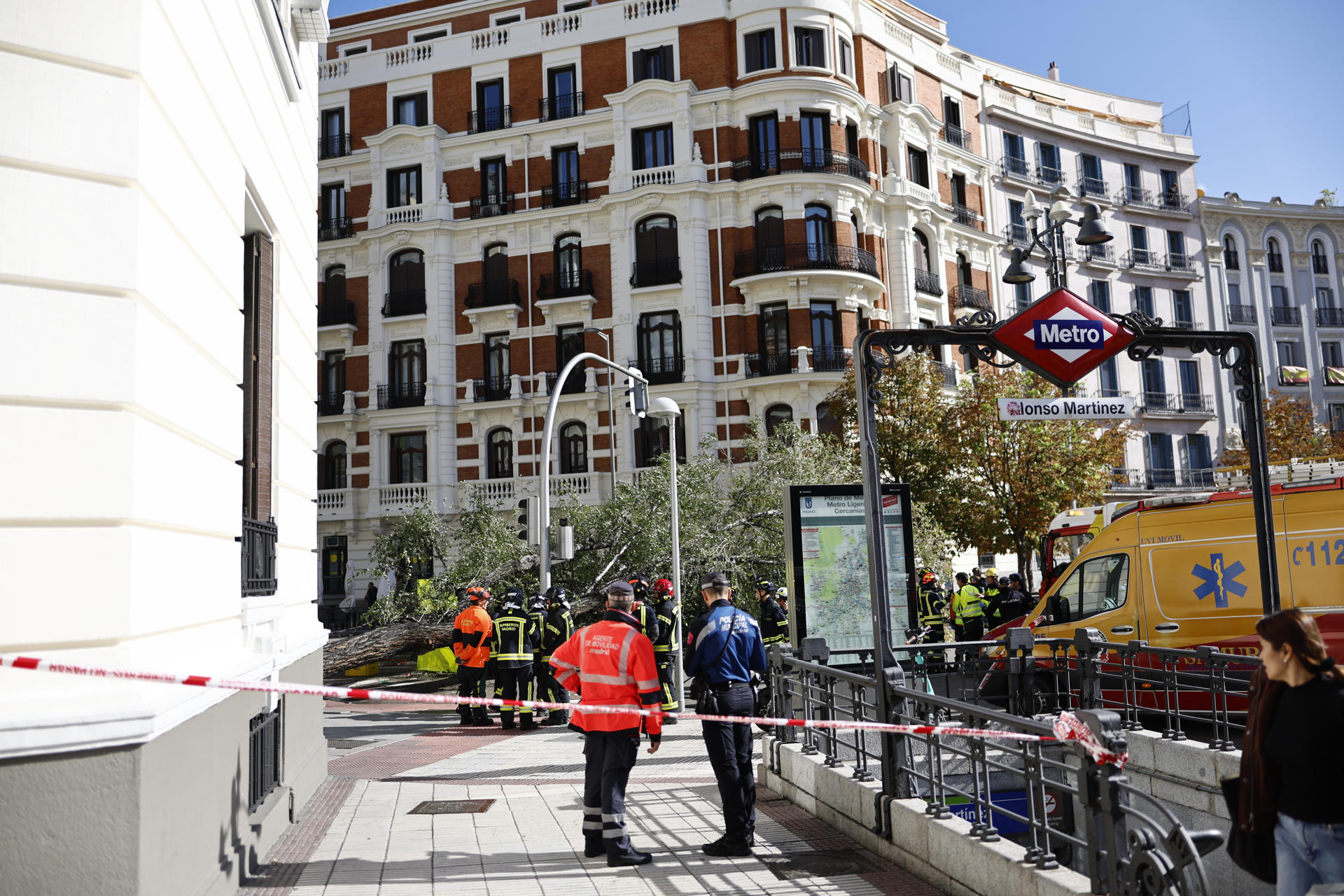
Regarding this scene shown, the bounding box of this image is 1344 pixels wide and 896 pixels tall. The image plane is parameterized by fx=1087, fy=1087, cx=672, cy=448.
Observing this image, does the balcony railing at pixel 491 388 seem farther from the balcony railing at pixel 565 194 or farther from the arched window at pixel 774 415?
the arched window at pixel 774 415

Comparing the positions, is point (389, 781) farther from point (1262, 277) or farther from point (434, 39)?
point (1262, 277)

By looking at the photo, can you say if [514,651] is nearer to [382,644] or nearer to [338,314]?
[382,644]

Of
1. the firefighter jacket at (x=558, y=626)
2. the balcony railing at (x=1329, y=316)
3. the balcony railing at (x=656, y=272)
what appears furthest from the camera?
the balcony railing at (x=1329, y=316)

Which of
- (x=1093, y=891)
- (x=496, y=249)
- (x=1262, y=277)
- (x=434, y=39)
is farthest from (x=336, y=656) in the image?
(x=1262, y=277)

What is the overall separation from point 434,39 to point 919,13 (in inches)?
717

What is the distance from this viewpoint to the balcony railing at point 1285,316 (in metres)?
49.3

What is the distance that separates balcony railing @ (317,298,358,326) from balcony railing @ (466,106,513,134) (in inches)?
295

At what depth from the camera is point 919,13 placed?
41406 mm

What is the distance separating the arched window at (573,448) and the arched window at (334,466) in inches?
324

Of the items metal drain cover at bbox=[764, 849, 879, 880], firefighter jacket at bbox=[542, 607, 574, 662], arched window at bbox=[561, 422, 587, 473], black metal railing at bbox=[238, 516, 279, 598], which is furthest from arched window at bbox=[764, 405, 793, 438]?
metal drain cover at bbox=[764, 849, 879, 880]

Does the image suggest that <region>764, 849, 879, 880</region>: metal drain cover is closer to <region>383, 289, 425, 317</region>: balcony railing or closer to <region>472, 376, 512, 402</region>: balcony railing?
<region>472, 376, 512, 402</region>: balcony railing

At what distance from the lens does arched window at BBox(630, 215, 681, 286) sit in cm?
3466

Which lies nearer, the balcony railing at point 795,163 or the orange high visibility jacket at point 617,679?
the orange high visibility jacket at point 617,679

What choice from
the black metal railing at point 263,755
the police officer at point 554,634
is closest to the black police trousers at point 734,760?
the black metal railing at point 263,755
